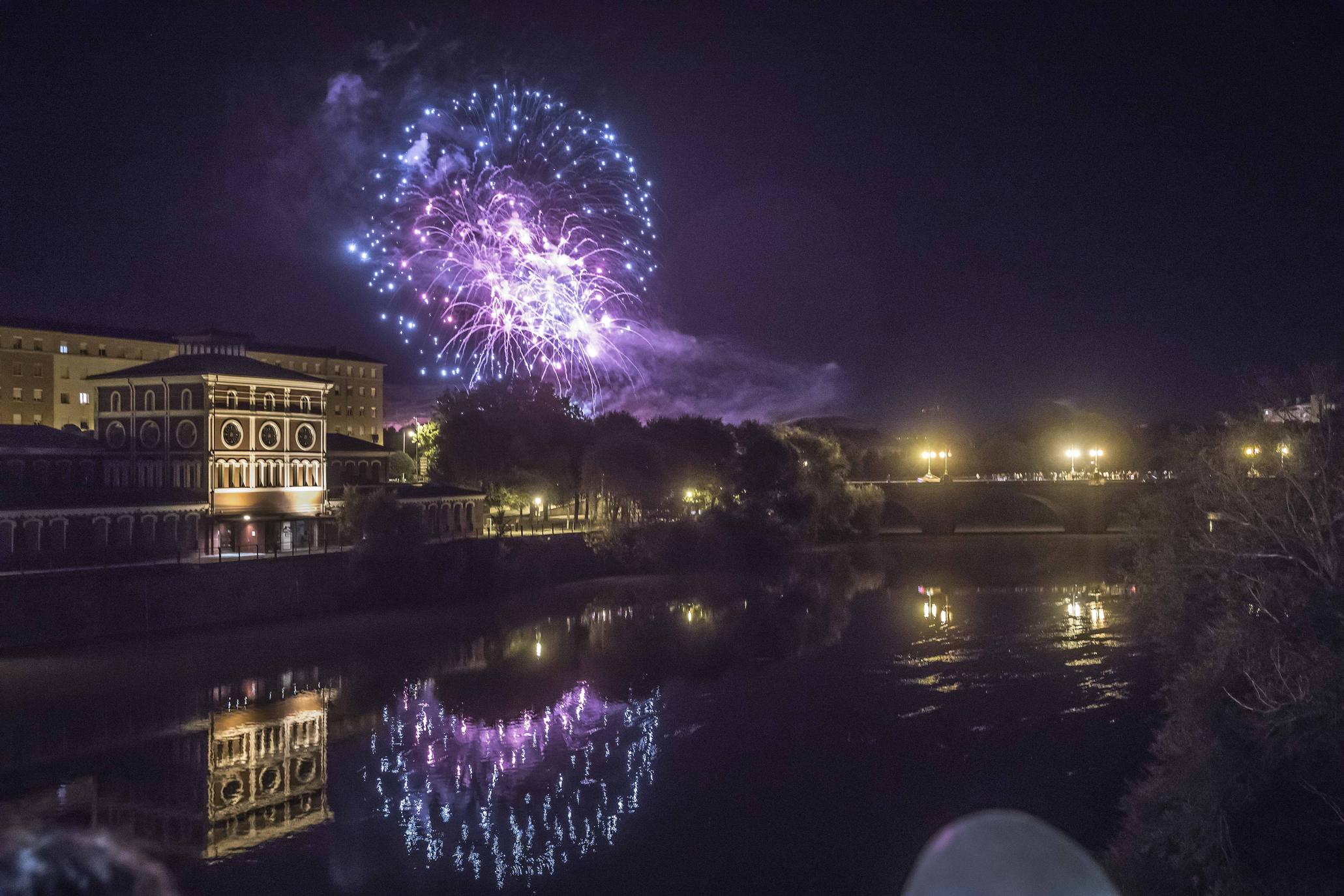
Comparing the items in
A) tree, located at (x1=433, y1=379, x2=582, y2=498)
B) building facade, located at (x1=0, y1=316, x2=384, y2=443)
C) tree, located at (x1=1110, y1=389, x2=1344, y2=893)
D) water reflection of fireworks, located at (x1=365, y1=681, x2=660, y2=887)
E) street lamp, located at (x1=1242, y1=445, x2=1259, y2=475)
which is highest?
building facade, located at (x1=0, y1=316, x2=384, y2=443)

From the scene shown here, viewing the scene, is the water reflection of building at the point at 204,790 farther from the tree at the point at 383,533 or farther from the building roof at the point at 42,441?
the building roof at the point at 42,441

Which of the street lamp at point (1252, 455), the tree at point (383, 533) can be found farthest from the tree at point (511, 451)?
the street lamp at point (1252, 455)

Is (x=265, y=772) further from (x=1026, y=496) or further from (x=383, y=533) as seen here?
(x=1026, y=496)

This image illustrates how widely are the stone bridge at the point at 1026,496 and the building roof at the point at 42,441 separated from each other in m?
46.5

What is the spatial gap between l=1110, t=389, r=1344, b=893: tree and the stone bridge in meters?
47.7

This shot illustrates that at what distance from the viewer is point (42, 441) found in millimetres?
44281

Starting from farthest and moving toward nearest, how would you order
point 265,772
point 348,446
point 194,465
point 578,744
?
point 348,446, point 194,465, point 578,744, point 265,772

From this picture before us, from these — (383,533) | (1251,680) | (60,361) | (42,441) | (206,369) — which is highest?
(60,361)

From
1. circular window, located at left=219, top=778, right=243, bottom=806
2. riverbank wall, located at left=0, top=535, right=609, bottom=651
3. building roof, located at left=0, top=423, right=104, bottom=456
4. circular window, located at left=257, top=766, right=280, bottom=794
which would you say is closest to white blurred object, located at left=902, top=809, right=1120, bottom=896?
circular window, located at left=219, top=778, right=243, bottom=806

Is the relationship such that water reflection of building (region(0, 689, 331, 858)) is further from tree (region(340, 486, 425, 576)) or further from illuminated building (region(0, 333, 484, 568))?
tree (region(340, 486, 425, 576))

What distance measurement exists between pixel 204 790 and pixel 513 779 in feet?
19.6

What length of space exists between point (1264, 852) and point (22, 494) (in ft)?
125

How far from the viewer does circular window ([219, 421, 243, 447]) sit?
47.1 m

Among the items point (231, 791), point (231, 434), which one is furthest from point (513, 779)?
point (231, 434)
